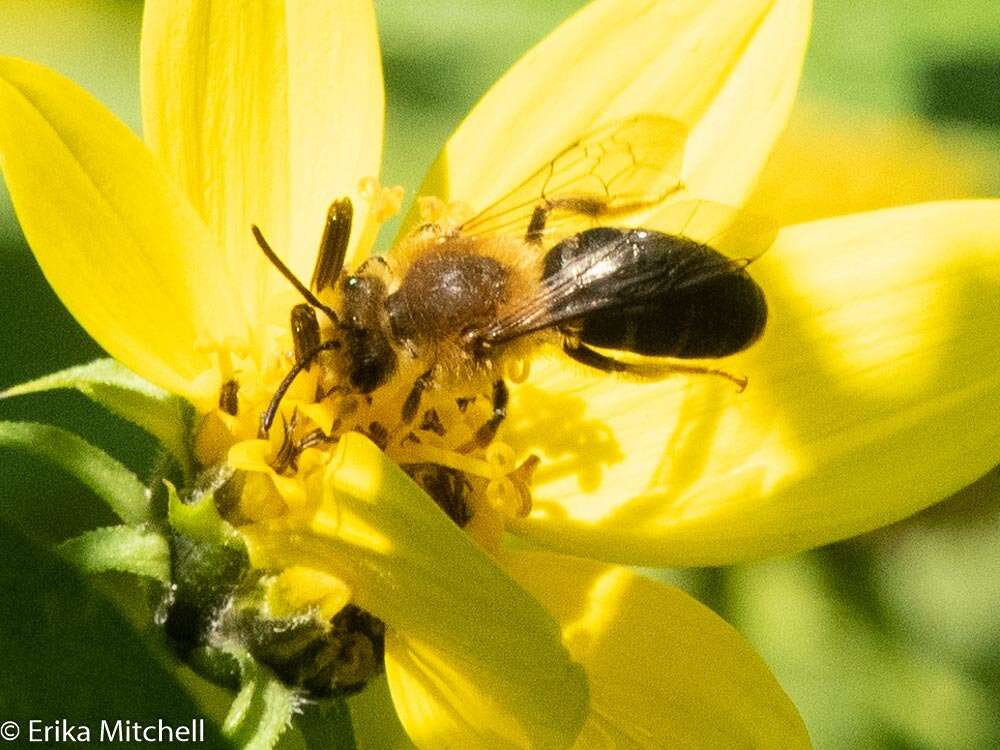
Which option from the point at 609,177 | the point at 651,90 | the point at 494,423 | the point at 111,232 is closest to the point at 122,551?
the point at 111,232

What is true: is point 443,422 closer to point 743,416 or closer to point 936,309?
point 743,416

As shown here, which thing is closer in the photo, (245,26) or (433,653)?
(433,653)

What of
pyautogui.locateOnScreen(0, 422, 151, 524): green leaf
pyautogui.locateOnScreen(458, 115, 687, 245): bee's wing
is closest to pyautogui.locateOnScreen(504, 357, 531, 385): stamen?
pyautogui.locateOnScreen(458, 115, 687, 245): bee's wing

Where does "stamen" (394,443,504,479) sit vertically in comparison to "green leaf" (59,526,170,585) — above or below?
below

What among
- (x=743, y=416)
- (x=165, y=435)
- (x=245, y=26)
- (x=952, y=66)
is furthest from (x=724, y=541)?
(x=952, y=66)

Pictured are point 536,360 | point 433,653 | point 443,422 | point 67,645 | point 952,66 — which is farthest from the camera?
point 952,66

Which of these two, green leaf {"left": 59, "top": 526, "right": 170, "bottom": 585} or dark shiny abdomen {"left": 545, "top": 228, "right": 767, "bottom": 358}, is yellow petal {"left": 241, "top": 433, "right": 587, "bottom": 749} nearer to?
green leaf {"left": 59, "top": 526, "right": 170, "bottom": 585}
